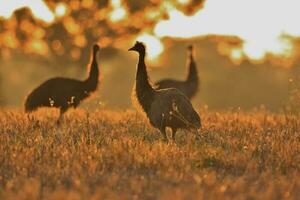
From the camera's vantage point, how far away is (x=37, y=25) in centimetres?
4716

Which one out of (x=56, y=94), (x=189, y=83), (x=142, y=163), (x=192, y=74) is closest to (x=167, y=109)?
(x=142, y=163)

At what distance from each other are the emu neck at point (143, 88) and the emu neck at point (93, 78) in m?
4.28

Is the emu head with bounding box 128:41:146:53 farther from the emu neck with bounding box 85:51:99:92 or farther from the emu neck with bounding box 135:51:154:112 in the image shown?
the emu neck with bounding box 85:51:99:92

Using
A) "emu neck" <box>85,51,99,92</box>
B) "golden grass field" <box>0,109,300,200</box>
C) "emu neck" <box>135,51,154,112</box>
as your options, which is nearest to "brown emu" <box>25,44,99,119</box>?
"emu neck" <box>85,51,99,92</box>

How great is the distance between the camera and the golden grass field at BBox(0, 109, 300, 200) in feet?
29.6

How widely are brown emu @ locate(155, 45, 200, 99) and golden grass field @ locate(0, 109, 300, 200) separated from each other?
23.1 ft

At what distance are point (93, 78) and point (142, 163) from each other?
859 cm

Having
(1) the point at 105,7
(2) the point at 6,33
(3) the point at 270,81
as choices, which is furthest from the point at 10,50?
(3) the point at 270,81

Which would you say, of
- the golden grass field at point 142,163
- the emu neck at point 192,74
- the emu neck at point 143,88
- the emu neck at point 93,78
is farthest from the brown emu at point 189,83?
the emu neck at point 143,88

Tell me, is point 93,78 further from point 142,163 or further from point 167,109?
point 142,163

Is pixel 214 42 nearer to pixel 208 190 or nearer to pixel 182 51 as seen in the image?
pixel 182 51

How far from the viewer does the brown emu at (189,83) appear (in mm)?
22117

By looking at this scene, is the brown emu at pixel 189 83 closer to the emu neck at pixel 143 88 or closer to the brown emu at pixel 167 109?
the emu neck at pixel 143 88

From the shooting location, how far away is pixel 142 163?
10.6 metres
